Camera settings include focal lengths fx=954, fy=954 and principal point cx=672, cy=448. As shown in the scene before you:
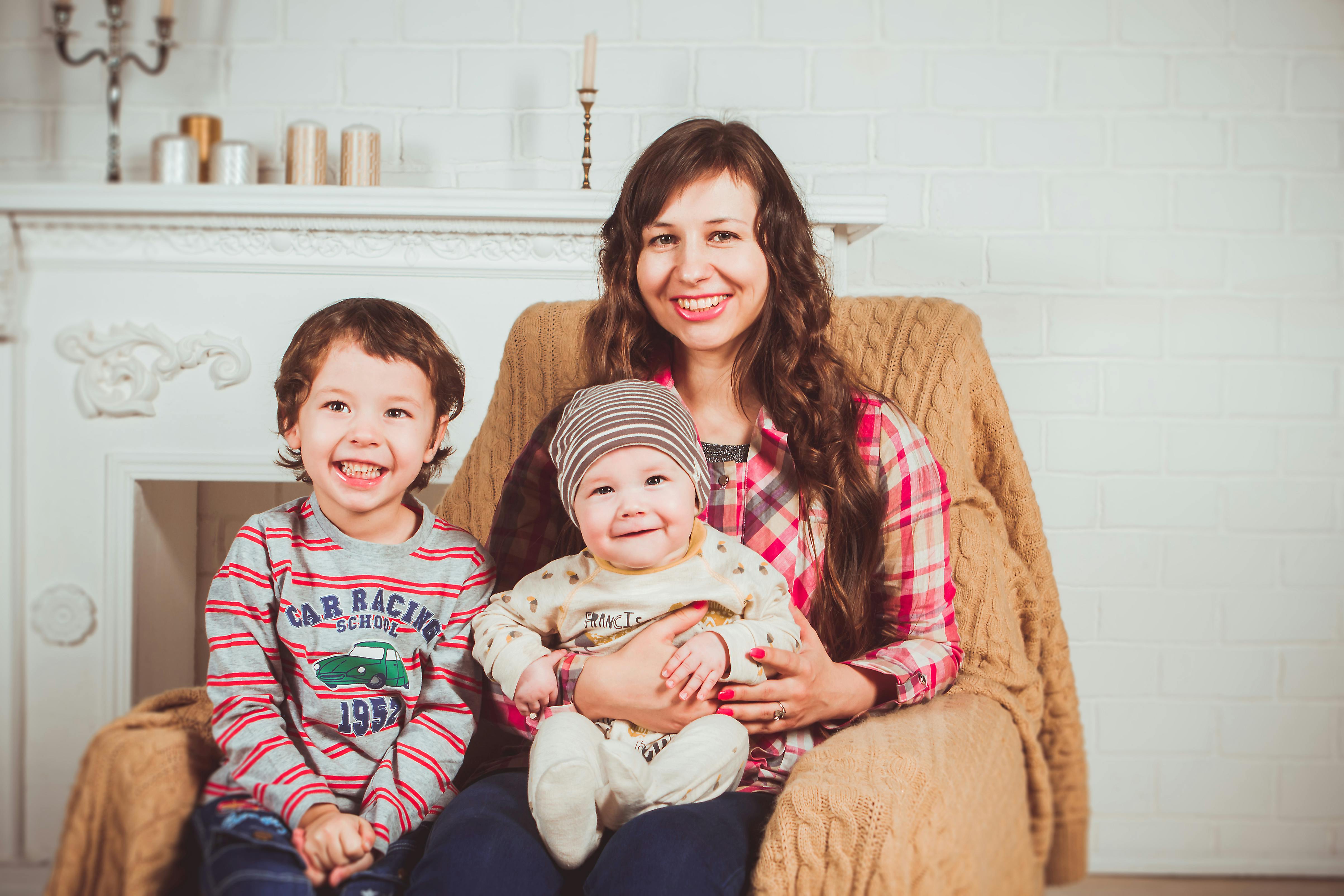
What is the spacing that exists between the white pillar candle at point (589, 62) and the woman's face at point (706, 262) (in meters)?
0.77

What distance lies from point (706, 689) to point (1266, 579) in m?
1.65

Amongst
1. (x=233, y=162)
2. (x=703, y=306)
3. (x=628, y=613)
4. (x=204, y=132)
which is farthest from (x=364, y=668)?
(x=204, y=132)

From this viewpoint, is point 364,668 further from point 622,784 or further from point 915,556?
point 915,556

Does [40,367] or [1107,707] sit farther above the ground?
[40,367]

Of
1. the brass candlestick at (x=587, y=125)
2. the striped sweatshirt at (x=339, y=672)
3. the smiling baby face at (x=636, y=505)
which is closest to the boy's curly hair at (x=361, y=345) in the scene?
the striped sweatshirt at (x=339, y=672)

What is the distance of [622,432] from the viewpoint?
3.31 ft

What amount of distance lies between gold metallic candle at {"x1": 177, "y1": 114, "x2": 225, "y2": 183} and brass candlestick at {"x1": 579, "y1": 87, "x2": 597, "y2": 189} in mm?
769

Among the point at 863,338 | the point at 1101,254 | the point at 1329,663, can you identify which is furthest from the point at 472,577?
the point at 1329,663

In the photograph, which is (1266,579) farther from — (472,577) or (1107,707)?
(472,577)

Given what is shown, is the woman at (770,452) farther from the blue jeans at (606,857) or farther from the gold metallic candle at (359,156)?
the gold metallic candle at (359,156)

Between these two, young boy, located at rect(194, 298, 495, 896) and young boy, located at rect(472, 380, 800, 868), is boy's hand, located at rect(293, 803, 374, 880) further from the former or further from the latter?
young boy, located at rect(472, 380, 800, 868)

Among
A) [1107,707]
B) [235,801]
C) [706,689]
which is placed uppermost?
[706,689]

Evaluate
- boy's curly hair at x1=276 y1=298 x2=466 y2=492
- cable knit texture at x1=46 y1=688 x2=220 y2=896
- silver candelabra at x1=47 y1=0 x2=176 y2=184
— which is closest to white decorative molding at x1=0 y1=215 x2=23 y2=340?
silver candelabra at x1=47 y1=0 x2=176 y2=184

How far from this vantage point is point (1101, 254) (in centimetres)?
205
